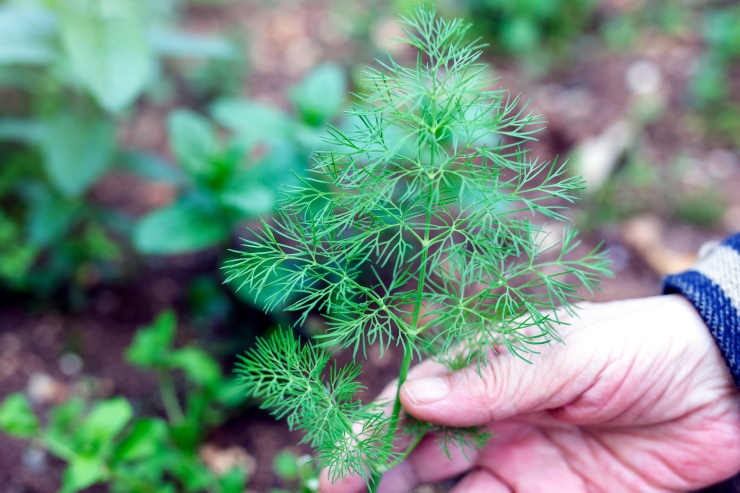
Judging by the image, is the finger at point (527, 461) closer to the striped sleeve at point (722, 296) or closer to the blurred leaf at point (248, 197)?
the striped sleeve at point (722, 296)

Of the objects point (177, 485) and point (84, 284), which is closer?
point (177, 485)

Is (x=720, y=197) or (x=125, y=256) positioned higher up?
(x=720, y=197)

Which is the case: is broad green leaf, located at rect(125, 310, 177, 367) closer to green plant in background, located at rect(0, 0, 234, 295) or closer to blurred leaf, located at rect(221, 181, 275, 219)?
blurred leaf, located at rect(221, 181, 275, 219)

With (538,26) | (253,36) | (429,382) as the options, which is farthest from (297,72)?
(429,382)

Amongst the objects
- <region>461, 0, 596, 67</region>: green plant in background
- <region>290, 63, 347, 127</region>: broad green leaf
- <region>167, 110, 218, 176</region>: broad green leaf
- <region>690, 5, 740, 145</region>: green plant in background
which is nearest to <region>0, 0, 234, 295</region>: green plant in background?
<region>167, 110, 218, 176</region>: broad green leaf

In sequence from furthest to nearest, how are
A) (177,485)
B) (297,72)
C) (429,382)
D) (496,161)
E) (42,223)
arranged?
(297,72) → (42,223) → (177,485) → (429,382) → (496,161)

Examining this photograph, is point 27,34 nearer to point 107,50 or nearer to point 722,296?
point 107,50

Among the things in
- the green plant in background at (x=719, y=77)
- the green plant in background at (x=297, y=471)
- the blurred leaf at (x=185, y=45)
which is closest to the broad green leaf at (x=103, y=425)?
the green plant in background at (x=297, y=471)

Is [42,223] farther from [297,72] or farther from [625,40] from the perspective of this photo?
[625,40]
